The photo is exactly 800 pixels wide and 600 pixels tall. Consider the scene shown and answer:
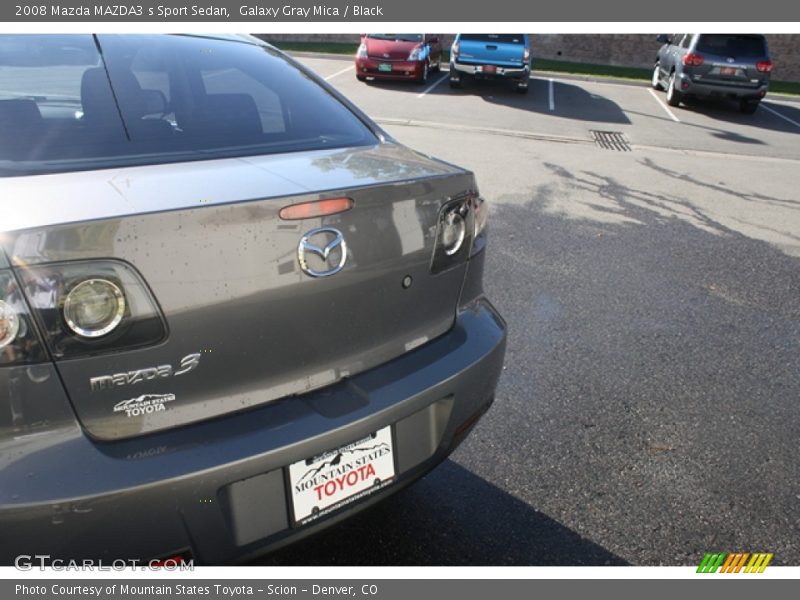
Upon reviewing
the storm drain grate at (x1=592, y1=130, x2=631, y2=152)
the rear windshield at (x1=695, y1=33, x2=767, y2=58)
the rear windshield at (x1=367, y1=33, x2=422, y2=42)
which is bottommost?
the storm drain grate at (x1=592, y1=130, x2=631, y2=152)

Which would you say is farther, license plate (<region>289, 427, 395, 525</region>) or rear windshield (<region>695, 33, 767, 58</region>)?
rear windshield (<region>695, 33, 767, 58</region>)

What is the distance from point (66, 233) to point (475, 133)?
9.43m

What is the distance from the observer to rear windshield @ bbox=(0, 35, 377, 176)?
190 centimetres

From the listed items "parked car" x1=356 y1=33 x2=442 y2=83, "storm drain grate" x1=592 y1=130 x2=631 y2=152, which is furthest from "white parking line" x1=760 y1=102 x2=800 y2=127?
"parked car" x1=356 y1=33 x2=442 y2=83

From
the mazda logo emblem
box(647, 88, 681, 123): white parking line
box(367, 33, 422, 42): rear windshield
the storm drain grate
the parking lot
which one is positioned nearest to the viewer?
the mazda logo emblem

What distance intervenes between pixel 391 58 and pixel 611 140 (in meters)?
6.46

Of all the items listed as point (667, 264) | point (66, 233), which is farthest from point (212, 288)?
point (667, 264)

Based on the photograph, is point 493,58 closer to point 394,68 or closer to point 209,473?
point 394,68

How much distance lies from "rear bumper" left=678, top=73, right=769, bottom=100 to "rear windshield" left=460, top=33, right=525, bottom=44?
147 inches

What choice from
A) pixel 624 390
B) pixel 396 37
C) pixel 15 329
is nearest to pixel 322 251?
pixel 15 329

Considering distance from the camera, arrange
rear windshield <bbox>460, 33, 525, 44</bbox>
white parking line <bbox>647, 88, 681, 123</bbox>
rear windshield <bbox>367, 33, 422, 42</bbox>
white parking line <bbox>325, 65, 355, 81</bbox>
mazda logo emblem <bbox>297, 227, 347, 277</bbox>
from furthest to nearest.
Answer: white parking line <bbox>325, 65, 355, 81</bbox>
rear windshield <bbox>367, 33, 422, 42</bbox>
rear windshield <bbox>460, 33, 525, 44</bbox>
white parking line <bbox>647, 88, 681, 123</bbox>
mazda logo emblem <bbox>297, 227, 347, 277</bbox>

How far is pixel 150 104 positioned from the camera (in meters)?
2.14

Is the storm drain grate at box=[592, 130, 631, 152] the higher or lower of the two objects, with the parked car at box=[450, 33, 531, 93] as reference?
lower

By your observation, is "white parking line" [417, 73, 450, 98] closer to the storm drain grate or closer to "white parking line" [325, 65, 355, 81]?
"white parking line" [325, 65, 355, 81]
